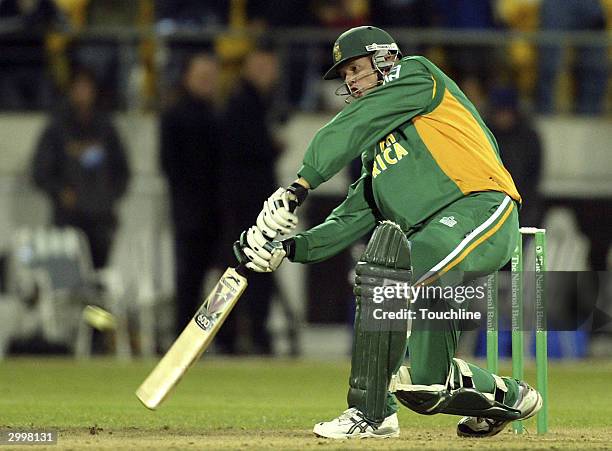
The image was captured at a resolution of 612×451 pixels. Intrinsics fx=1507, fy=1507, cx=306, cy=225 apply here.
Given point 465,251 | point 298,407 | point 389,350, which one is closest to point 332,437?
point 389,350

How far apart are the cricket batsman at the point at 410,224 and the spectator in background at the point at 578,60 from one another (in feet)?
26.7

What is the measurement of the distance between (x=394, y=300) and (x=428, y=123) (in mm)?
907

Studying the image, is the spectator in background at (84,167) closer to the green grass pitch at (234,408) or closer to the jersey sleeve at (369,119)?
the green grass pitch at (234,408)

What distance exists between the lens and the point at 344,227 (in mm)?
7609

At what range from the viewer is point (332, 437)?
6980 mm

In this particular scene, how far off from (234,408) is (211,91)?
18.0 ft

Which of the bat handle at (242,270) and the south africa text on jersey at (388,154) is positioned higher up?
the south africa text on jersey at (388,154)

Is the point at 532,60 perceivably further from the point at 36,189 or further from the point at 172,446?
the point at 172,446

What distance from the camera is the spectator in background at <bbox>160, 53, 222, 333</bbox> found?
14531 mm

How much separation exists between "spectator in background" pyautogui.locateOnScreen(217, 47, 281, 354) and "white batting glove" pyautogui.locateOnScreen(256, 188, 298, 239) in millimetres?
7668

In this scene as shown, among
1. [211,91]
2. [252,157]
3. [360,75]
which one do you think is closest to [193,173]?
[252,157]

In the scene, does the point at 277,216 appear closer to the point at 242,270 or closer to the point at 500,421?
the point at 242,270

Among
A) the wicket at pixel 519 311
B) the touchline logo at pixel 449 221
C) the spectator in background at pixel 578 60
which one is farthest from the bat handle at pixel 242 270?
the spectator in background at pixel 578 60

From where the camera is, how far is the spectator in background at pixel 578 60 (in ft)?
49.8
